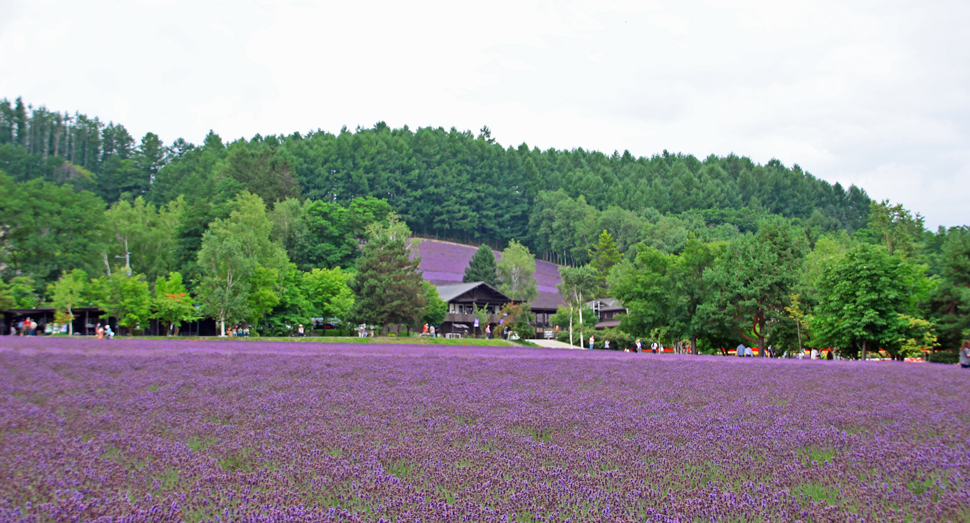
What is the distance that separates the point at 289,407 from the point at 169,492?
5221mm

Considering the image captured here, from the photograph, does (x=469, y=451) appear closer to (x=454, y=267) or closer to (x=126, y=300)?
(x=126, y=300)

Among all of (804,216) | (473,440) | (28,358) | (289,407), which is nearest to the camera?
(473,440)

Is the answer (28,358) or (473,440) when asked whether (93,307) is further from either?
(473,440)

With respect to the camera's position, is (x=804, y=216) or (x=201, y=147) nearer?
(x=201, y=147)

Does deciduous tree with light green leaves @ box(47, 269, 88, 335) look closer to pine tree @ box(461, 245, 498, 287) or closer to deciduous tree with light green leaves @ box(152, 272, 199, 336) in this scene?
deciduous tree with light green leaves @ box(152, 272, 199, 336)

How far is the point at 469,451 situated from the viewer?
7676 millimetres

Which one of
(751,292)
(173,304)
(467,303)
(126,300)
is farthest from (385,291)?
(751,292)

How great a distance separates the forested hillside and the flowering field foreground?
345 ft

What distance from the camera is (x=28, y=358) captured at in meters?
20.6

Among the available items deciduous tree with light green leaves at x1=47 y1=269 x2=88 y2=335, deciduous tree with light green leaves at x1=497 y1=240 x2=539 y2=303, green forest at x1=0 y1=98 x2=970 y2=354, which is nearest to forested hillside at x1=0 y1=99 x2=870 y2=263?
green forest at x1=0 y1=98 x2=970 y2=354

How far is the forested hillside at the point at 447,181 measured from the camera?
13175 cm

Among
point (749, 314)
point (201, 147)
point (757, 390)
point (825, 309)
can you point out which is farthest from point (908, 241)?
point (201, 147)

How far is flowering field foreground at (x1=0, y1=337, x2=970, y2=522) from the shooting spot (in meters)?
5.56

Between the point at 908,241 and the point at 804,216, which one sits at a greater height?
the point at 804,216
